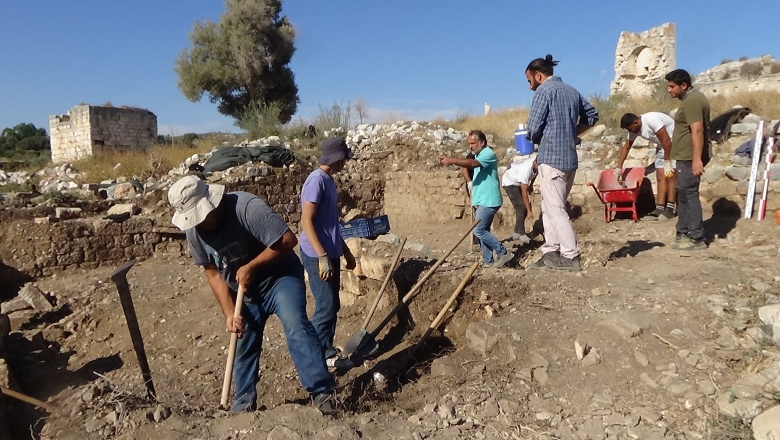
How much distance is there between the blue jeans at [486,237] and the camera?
519cm

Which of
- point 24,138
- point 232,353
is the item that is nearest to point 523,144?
point 232,353

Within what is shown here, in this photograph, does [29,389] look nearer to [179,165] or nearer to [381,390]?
[381,390]

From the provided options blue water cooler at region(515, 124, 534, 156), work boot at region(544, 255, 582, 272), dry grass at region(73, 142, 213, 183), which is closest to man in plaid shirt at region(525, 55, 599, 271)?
work boot at region(544, 255, 582, 272)

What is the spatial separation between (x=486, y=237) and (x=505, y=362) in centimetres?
215

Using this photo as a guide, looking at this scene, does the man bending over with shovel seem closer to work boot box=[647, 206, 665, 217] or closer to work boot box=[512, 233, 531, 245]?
work boot box=[512, 233, 531, 245]

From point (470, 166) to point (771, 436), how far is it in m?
3.48

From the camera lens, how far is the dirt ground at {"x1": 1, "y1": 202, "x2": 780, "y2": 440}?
8.56 feet

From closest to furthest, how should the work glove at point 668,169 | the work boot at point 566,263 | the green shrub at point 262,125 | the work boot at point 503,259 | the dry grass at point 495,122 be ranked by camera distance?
the work boot at point 566,263 → the work boot at point 503,259 → the work glove at point 668,169 → the dry grass at point 495,122 → the green shrub at point 262,125

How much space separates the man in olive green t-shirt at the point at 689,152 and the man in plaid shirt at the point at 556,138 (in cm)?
100

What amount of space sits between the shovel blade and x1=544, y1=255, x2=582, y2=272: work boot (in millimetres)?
1643

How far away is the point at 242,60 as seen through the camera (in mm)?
20141

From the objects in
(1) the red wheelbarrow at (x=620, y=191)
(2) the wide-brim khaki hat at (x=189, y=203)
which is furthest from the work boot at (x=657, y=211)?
(2) the wide-brim khaki hat at (x=189, y=203)

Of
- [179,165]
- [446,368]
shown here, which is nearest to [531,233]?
[446,368]

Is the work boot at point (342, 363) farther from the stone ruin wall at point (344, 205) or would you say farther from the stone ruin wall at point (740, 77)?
the stone ruin wall at point (740, 77)
